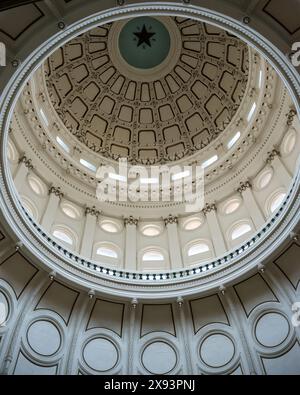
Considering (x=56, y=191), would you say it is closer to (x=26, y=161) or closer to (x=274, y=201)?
(x=26, y=161)

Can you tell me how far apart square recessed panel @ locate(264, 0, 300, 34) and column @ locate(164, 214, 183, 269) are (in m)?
12.7

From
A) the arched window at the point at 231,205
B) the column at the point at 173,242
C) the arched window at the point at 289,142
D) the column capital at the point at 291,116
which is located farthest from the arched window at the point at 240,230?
the column capital at the point at 291,116

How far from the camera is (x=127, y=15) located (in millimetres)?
15203

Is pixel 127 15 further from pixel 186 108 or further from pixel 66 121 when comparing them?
pixel 186 108

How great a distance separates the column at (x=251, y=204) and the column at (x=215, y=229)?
1.83 m

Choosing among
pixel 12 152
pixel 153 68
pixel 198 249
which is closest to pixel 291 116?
pixel 198 249

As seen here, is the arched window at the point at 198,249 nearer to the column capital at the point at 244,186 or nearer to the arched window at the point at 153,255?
the arched window at the point at 153,255

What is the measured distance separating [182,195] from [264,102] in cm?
720

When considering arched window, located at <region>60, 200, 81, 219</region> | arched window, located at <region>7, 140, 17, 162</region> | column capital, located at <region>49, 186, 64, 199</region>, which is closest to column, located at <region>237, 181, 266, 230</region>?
arched window, located at <region>60, 200, 81, 219</region>

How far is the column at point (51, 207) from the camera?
22.3 metres

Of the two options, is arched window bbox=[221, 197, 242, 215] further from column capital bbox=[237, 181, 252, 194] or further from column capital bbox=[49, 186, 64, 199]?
column capital bbox=[49, 186, 64, 199]

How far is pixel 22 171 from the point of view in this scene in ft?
74.1

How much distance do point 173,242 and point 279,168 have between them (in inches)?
269

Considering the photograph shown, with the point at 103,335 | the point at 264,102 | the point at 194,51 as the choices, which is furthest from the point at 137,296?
the point at 194,51
